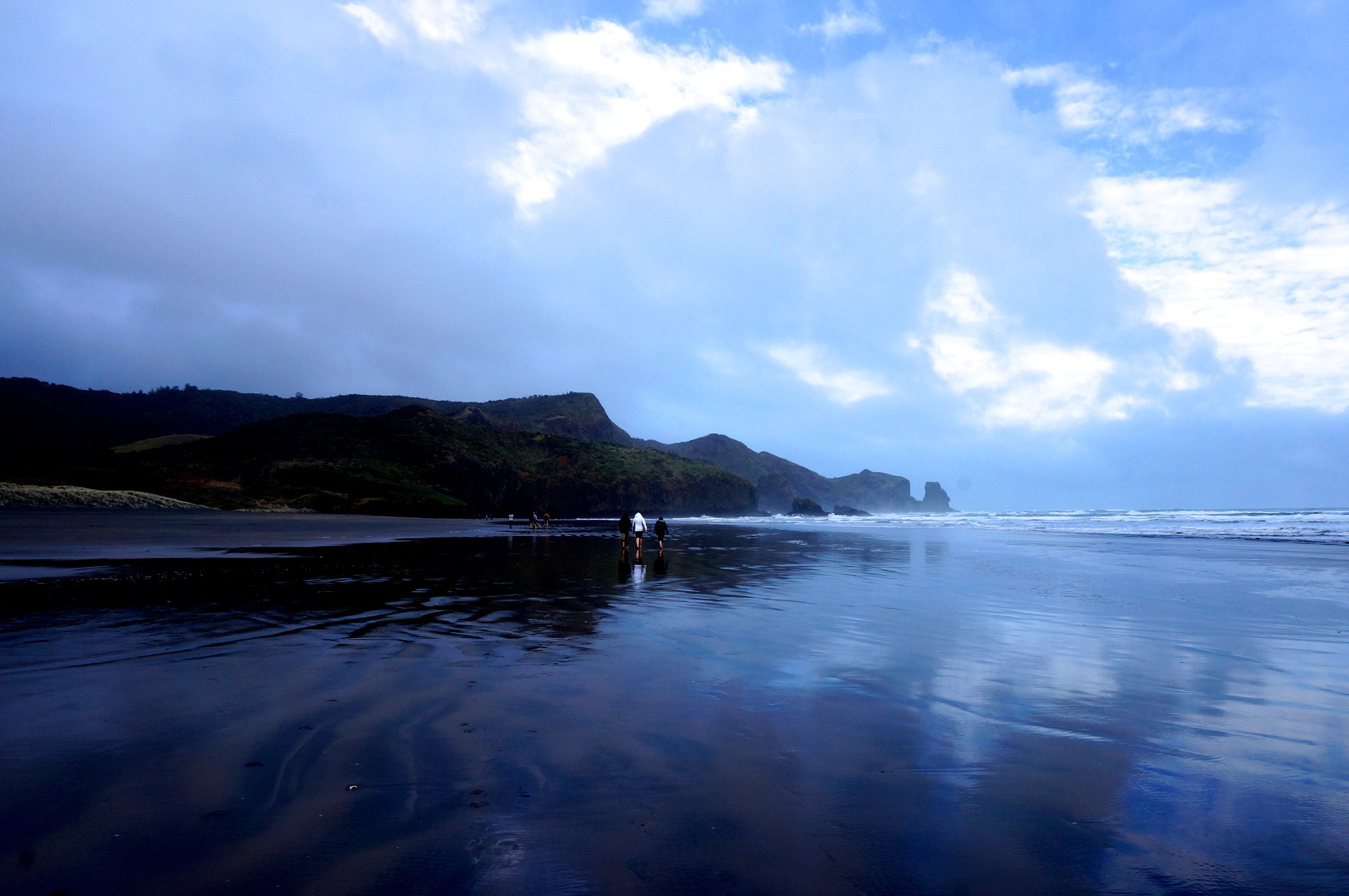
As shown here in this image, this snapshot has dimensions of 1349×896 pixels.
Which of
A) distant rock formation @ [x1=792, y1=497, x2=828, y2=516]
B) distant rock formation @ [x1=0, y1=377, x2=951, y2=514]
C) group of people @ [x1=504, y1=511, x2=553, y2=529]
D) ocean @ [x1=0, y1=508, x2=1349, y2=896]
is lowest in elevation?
group of people @ [x1=504, y1=511, x2=553, y2=529]

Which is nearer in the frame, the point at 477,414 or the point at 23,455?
the point at 23,455

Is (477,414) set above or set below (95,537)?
above

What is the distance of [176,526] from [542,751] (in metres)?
37.5

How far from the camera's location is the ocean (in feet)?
10.9

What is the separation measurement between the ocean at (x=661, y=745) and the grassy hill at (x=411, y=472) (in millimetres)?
Answer: 58614

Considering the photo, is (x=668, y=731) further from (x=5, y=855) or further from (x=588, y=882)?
(x=5, y=855)

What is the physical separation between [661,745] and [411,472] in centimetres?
8847

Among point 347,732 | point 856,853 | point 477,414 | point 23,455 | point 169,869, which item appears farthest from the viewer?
point 477,414

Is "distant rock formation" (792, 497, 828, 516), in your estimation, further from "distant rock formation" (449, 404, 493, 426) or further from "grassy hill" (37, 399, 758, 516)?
"distant rock formation" (449, 404, 493, 426)

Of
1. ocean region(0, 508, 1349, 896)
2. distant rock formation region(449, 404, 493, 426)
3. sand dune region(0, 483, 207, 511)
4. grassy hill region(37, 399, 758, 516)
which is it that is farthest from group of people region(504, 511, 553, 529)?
distant rock formation region(449, 404, 493, 426)

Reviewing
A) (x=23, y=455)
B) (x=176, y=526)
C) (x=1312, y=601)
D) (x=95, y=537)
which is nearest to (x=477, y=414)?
(x=23, y=455)

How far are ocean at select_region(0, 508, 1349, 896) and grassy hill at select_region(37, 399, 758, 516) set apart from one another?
2308 inches

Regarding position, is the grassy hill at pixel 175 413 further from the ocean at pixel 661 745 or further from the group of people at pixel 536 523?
the ocean at pixel 661 745

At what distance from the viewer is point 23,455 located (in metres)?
112
